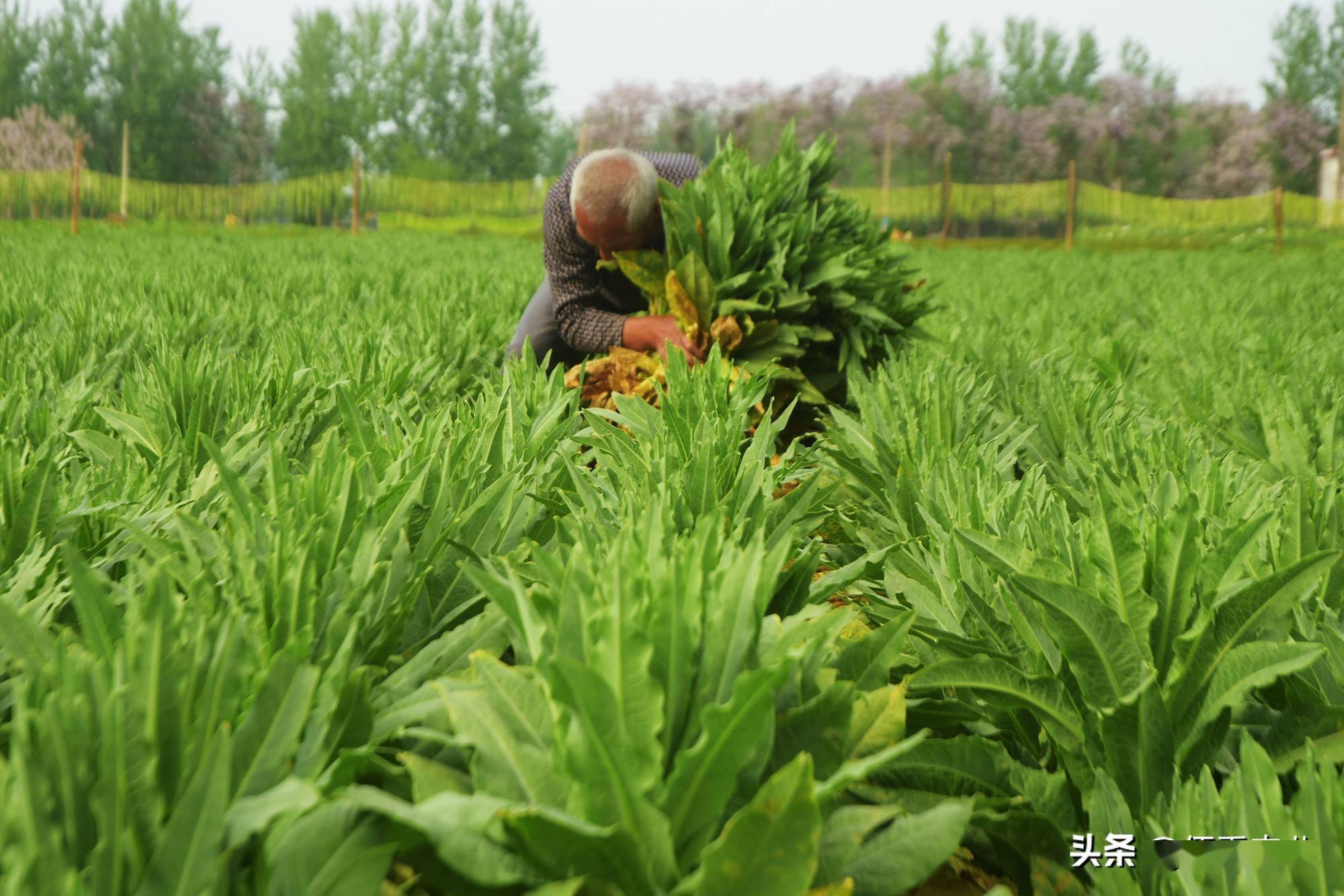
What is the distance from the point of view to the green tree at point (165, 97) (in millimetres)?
61000

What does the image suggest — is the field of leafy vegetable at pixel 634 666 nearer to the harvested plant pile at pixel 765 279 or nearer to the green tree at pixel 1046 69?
the harvested plant pile at pixel 765 279

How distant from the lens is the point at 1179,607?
4.58ft

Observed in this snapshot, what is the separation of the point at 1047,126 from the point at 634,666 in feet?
225

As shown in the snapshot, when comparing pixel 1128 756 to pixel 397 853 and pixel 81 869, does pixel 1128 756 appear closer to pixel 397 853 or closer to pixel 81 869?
pixel 397 853

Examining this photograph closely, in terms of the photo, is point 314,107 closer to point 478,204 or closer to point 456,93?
point 456,93

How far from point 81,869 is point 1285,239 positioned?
35.0 meters

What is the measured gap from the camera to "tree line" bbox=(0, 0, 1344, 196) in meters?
61.2

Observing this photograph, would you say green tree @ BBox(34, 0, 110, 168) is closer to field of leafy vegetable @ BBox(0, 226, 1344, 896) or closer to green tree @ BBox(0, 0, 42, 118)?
green tree @ BBox(0, 0, 42, 118)

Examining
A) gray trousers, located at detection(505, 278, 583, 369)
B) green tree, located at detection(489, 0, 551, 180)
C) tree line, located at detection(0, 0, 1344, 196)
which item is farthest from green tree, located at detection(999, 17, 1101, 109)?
gray trousers, located at detection(505, 278, 583, 369)

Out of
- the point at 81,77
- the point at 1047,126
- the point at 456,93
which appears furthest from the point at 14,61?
the point at 1047,126

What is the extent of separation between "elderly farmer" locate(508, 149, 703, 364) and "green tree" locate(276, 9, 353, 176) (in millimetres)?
65673

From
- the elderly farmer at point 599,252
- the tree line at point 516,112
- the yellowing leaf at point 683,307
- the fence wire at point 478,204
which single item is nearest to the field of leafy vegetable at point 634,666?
the yellowing leaf at point 683,307

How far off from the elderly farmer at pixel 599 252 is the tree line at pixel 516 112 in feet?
183

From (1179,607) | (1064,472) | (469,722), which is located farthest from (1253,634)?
(1064,472)
